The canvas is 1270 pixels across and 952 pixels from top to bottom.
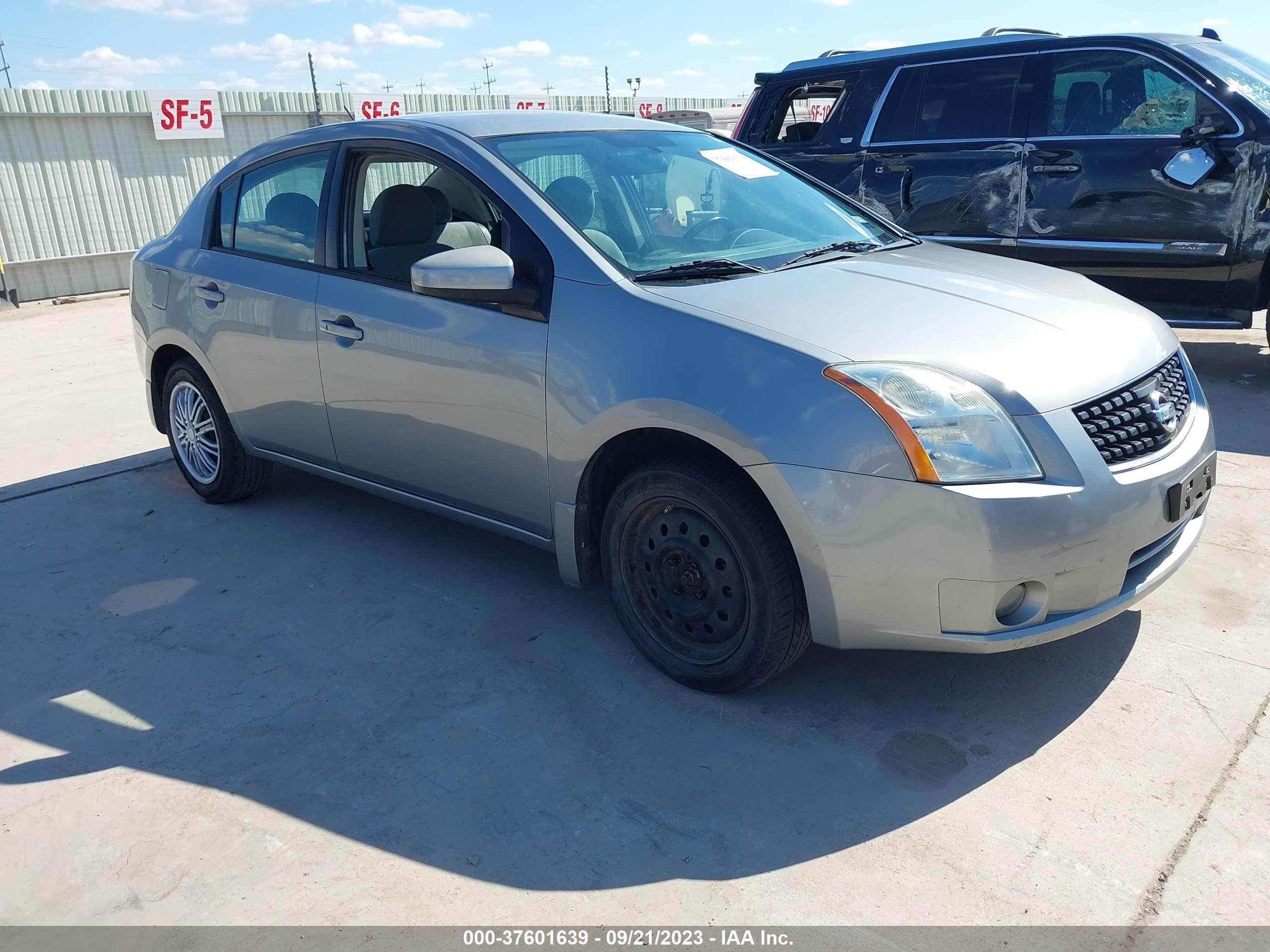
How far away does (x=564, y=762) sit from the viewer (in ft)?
9.63

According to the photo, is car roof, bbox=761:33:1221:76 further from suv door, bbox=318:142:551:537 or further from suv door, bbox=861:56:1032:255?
suv door, bbox=318:142:551:537

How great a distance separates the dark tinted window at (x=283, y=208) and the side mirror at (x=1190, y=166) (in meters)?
4.77

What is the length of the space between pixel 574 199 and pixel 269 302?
151 cm

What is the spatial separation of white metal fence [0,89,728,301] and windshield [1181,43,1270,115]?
40.7 feet

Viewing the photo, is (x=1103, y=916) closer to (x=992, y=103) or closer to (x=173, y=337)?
(x=173, y=337)

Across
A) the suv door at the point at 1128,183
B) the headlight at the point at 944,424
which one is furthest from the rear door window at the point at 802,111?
the headlight at the point at 944,424

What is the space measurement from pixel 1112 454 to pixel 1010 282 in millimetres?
871

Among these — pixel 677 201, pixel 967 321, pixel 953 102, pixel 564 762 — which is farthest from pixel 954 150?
pixel 564 762

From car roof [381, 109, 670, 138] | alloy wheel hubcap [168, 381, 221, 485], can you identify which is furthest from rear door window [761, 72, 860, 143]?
alloy wheel hubcap [168, 381, 221, 485]

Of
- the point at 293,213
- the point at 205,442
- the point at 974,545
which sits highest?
the point at 293,213

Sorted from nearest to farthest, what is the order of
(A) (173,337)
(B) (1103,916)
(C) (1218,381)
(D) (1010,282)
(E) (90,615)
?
(B) (1103,916) → (D) (1010,282) → (E) (90,615) → (A) (173,337) → (C) (1218,381)

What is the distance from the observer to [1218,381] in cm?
650

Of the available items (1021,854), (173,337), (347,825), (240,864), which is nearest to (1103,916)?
(1021,854)

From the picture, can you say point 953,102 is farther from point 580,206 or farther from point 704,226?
point 580,206
